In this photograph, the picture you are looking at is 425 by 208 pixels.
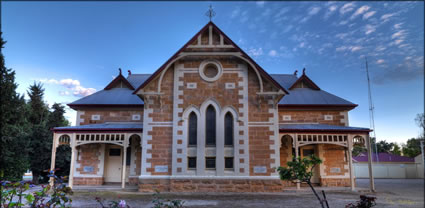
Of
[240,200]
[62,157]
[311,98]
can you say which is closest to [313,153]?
[311,98]

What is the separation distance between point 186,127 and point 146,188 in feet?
12.3

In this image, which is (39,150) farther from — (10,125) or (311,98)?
(311,98)

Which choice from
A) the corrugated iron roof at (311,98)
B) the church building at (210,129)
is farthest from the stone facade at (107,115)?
the corrugated iron roof at (311,98)

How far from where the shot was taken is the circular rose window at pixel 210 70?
15047 mm

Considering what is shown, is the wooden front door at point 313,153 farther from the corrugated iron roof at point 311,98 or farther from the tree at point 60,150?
the tree at point 60,150

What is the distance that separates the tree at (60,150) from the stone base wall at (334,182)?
1973 cm

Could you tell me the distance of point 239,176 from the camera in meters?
14.1

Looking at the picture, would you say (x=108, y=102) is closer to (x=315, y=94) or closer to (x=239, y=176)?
(x=239, y=176)

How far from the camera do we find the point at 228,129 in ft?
48.4

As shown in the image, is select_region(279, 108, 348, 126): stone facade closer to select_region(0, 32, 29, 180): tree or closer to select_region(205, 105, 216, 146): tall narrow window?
select_region(205, 105, 216, 146): tall narrow window

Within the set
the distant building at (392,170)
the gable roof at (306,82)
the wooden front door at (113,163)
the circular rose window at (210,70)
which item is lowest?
the distant building at (392,170)

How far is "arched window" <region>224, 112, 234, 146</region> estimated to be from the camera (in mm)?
14672

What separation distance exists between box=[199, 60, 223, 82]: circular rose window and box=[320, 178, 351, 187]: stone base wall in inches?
372

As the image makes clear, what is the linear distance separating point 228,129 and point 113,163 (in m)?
8.46
